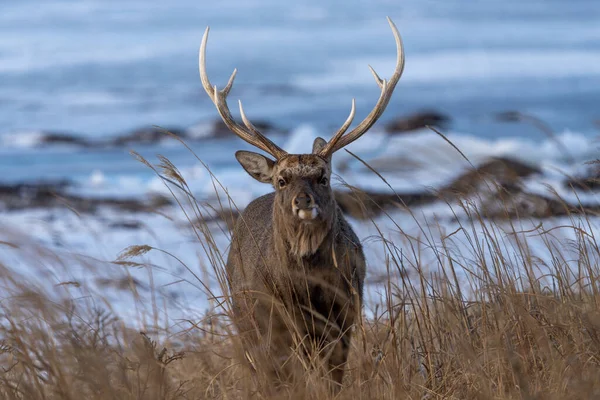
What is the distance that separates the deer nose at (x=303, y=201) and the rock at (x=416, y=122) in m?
17.2

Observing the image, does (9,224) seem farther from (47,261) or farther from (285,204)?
(285,204)

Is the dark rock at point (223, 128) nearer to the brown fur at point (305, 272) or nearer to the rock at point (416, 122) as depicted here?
the rock at point (416, 122)

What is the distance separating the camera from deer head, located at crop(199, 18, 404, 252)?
5961mm

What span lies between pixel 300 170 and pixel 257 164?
0.51m

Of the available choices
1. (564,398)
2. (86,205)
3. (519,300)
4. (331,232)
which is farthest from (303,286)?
(86,205)

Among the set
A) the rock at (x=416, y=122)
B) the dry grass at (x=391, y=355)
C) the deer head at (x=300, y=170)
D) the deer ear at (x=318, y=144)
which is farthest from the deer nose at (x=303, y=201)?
the rock at (x=416, y=122)

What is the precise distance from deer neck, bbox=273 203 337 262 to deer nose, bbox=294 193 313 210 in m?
0.15

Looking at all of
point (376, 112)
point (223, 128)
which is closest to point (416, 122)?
point (223, 128)

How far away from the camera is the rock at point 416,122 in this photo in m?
23.9

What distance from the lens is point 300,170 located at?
6.18m

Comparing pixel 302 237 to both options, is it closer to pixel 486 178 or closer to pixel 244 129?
pixel 244 129

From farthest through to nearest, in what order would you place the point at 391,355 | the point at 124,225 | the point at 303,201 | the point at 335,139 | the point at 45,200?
1. the point at 45,200
2. the point at 124,225
3. the point at 335,139
4. the point at 303,201
5. the point at 391,355

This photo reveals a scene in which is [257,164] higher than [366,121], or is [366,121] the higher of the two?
[366,121]

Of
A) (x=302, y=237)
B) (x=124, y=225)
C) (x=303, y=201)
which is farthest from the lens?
(x=124, y=225)
